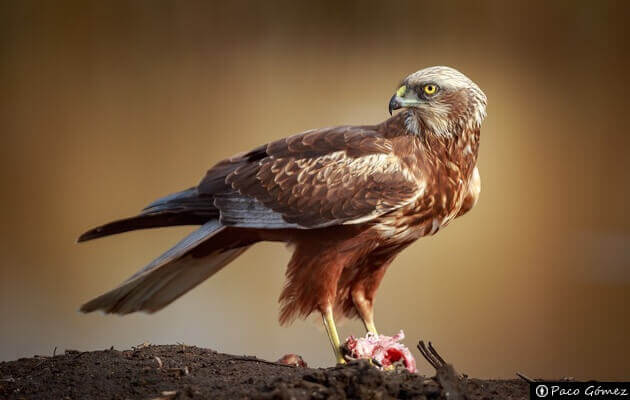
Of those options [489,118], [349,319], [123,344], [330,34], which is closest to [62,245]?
[123,344]

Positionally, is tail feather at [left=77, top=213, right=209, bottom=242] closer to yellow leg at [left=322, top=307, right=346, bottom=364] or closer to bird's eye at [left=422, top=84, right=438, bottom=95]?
yellow leg at [left=322, top=307, right=346, bottom=364]

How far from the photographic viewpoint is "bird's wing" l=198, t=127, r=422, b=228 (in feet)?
8.87

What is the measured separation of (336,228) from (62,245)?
2713 millimetres

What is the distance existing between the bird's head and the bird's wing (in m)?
0.18

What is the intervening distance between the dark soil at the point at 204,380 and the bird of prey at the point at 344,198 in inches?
17.7

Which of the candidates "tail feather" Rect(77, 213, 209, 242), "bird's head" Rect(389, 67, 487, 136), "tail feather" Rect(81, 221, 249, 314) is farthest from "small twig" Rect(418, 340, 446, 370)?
"tail feather" Rect(77, 213, 209, 242)

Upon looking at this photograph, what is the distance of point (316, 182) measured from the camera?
111 inches

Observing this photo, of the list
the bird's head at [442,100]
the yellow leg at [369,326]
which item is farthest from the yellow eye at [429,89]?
the yellow leg at [369,326]

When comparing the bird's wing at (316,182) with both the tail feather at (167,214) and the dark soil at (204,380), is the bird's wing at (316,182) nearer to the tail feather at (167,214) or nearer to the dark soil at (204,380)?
the tail feather at (167,214)

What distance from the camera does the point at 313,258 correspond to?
2809 millimetres

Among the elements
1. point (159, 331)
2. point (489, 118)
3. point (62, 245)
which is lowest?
point (159, 331)

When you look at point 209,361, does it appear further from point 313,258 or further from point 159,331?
point 159,331

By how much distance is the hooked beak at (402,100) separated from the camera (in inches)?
108

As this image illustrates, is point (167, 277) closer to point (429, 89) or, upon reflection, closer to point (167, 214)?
point (167, 214)
